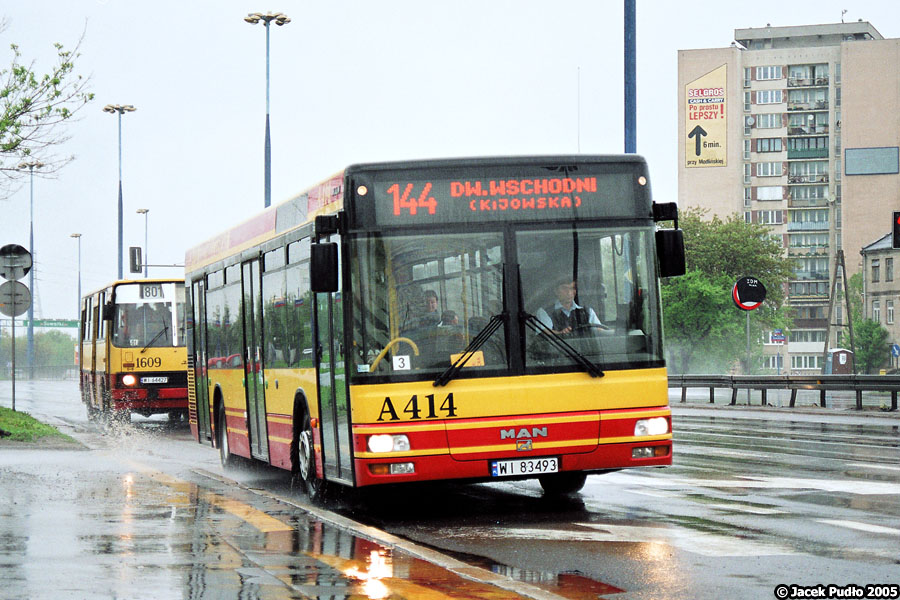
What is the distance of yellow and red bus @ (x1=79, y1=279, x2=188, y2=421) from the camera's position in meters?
29.9

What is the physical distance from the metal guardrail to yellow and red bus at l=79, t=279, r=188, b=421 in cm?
1494

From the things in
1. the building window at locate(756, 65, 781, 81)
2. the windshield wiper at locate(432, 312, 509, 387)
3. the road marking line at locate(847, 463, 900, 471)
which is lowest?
the road marking line at locate(847, 463, 900, 471)

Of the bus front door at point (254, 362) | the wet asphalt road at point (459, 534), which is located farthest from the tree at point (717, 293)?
the bus front door at point (254, 362)

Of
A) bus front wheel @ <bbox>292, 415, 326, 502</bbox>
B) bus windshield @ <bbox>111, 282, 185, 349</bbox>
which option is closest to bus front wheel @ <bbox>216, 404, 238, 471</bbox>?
bus front wheel @ <bbox>292, 415, 326, 502</bbox>

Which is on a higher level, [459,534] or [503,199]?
[503,199]

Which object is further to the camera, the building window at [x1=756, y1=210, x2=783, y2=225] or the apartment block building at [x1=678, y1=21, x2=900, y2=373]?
the building window at [x1=756, y1=210, x2=783, y2=225]

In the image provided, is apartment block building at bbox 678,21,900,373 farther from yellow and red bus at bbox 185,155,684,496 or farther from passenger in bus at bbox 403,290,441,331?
passenger in bus at bbox 403,290,441,331

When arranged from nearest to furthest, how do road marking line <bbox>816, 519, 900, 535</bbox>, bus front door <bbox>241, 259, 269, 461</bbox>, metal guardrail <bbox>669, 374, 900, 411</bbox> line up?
road marking line <bbox>816, 519, 900, 535</bbox>
bus front door <bbox>241, 259, 269, 461</bbox>
metal guardrail <bbox>669, 374, 900, 411</bbox>

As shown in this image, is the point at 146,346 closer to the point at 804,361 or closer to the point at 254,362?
the point at 254,362

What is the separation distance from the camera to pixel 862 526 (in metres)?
10.6

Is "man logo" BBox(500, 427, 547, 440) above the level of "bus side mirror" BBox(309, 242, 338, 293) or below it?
below

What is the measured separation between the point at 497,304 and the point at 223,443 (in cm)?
795

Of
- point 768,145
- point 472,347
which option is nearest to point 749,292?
point 472,347

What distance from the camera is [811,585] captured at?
782 centimetres
